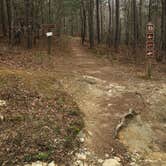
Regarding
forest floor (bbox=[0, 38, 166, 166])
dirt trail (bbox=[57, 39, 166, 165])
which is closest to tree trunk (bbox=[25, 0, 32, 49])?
forest floor (bbox=[0, 38, 166, 166])

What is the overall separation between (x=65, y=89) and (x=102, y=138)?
9.39 ft

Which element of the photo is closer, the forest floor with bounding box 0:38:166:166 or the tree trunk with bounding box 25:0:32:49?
the forest floor with bounding box 0:38:166:166

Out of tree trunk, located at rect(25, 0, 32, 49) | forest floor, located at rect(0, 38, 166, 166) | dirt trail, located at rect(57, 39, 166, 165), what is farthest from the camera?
tree trunk, located at rect(25, 0, 32, 49)

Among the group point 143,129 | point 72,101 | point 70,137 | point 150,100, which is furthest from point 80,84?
point 70,137

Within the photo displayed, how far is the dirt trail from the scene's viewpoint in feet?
19.3

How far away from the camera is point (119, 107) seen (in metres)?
7.77

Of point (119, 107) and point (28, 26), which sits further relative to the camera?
point (28, 26)

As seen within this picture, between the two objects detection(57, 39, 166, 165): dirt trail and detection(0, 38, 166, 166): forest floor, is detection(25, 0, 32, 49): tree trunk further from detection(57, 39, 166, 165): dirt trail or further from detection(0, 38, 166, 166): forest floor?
detection(57, 39, 166, 165): dirt trail

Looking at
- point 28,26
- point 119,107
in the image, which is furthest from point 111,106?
point 28,26

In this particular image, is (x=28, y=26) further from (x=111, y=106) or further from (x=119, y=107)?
(x=119, y=107)

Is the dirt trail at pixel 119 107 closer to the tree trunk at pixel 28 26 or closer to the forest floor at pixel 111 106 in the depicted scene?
the forest floor at pixel 111 106

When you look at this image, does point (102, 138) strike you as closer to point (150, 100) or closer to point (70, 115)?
point (70, 115)

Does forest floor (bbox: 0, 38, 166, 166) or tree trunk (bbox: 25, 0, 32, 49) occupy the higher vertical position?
tree trunk (bbox: 25, 0, 32, 49)

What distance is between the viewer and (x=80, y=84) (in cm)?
926
